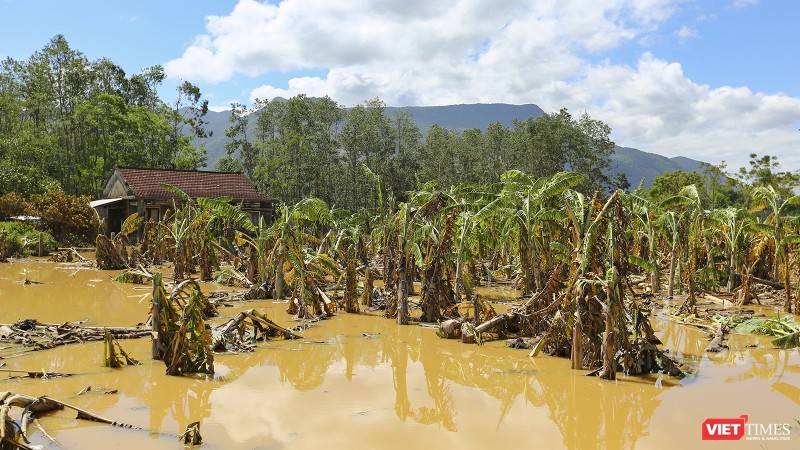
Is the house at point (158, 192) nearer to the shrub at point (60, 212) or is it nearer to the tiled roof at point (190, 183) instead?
the tiled roof at point (190, 183)

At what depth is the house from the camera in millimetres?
29875

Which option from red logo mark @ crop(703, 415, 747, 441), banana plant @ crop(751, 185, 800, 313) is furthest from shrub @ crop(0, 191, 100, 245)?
red logo mark @ crop(703, 415, 747, 441)

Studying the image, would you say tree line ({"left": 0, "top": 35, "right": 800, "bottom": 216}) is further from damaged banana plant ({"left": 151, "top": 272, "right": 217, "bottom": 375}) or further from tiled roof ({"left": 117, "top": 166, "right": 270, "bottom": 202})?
damaged banana plant ({"left": 151, "top": 272, "right": 217, "bottom": 375})

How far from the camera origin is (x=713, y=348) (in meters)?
9.97

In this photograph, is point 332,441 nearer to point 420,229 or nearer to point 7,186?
point 420,229

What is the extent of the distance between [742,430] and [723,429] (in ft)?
0.80

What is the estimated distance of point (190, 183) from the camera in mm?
32844

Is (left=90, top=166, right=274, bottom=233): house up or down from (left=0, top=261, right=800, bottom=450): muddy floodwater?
up

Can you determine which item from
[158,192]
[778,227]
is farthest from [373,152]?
[778,227]

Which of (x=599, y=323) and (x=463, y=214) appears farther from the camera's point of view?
(x=463, y=214)

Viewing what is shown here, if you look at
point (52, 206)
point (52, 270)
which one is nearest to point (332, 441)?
point (52, 270)

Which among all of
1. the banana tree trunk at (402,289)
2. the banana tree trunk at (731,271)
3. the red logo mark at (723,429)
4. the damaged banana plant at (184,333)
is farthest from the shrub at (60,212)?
the red logo mark at (723,429)

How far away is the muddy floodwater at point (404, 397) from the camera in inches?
235

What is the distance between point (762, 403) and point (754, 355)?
288cm
